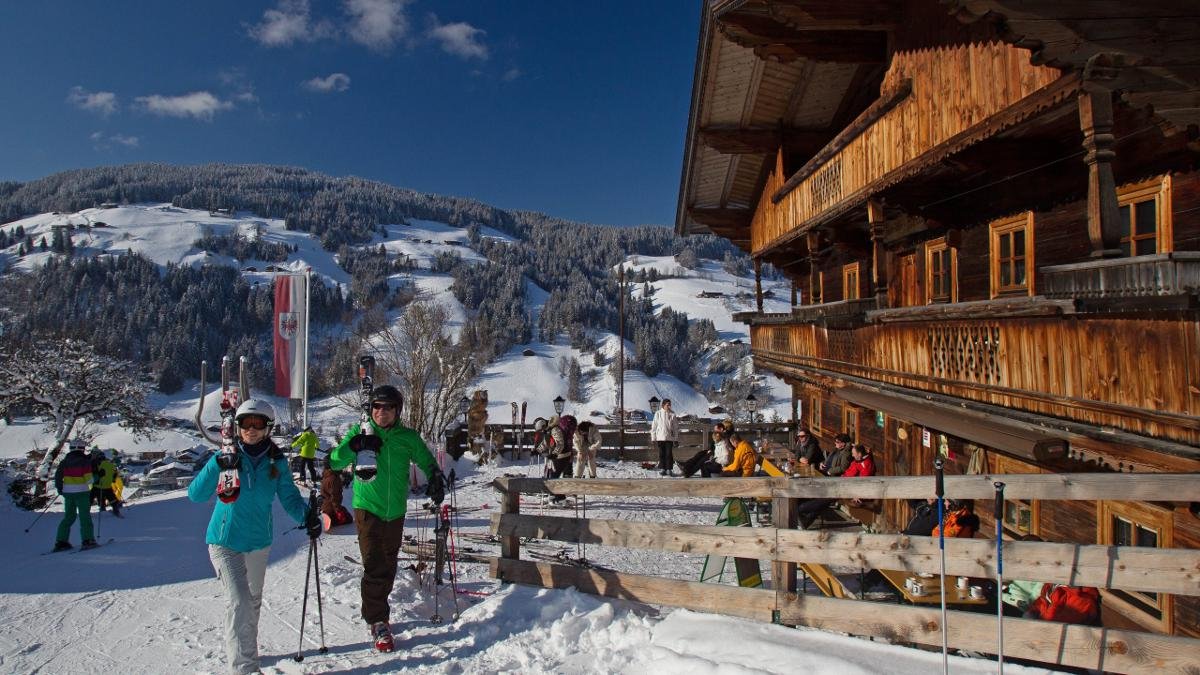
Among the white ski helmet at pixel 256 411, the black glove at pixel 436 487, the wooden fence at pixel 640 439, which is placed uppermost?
the white ski helmet at pixel 256 411

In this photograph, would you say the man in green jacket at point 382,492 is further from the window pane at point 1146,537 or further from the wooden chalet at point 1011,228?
the window pane at point 1146,537

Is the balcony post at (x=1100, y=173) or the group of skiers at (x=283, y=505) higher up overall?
the balcony post at (x=1100, y=173)

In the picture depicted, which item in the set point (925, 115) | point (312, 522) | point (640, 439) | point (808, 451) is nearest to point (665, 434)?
point (808, 451)

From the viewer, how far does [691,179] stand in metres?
17.6

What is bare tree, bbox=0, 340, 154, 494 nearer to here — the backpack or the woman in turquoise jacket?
the backpack

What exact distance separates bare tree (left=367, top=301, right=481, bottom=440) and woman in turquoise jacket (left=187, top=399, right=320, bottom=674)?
1830 centimetres

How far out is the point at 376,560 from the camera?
16.7 ft

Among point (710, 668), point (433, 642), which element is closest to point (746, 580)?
point (710, 668)

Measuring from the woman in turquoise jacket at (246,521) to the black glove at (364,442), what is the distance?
1.65 ft

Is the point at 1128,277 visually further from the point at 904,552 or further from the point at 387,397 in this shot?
the point at 387,397

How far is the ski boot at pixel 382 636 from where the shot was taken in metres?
4.82

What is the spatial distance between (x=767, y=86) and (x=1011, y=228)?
21.2 ft

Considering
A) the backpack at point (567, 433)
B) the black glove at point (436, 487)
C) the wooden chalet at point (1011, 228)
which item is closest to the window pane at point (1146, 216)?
the wooden chalet at point (1011, 228)

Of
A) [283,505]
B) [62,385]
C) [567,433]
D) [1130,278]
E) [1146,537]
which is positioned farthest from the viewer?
[62,385]
